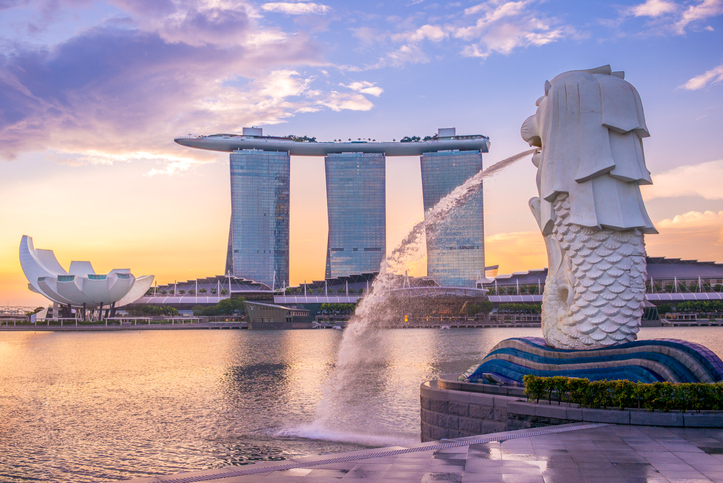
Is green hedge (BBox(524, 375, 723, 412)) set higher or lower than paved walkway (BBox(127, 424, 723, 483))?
higher

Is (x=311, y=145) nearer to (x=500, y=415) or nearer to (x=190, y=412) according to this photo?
(x=190, y=412)

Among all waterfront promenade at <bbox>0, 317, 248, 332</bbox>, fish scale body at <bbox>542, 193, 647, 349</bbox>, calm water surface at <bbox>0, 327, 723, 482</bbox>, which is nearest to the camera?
fish scale body at <bbox>542, 193, 647, 349</bbox>

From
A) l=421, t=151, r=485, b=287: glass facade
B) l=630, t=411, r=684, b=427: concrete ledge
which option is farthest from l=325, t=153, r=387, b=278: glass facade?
l=630, t=411, r=684, b=427: concrete ledge

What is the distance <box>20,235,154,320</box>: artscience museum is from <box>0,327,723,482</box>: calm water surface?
178 feet

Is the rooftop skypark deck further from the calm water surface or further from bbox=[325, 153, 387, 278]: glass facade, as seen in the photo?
the calm water surface

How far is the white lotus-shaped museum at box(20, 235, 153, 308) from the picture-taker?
91.4 meters

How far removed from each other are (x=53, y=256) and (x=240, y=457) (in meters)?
97.1

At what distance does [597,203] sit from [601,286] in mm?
1919

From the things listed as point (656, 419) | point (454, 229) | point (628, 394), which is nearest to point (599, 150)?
point (628, 394)

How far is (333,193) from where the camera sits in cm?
13662

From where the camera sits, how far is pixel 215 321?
101 meters

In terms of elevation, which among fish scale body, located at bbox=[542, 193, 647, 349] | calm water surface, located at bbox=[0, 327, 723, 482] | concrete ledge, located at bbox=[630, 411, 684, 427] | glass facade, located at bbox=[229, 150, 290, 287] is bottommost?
calm water surface, located at bbox=[0, 327, 723, 482]

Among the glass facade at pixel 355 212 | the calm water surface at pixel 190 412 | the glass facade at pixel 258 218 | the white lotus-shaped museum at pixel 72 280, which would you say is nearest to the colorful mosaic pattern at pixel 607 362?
the calm water surface at pixel 190 412

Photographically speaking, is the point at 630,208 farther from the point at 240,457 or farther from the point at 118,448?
the point at 118,448
